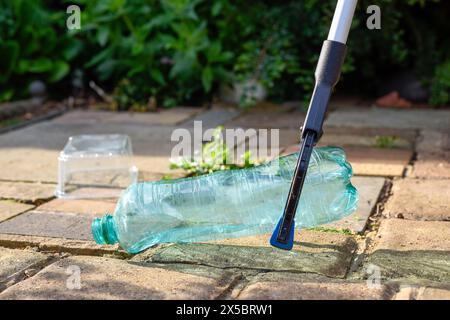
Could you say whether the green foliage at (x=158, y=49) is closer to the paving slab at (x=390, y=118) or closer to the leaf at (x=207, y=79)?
the leaf at (x=207, y=79)

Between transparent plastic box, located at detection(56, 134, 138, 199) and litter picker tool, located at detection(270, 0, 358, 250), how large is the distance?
4.05ft

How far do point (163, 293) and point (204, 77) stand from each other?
11.5ft

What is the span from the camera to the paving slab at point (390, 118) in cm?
469

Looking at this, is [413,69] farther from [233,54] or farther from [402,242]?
[402,242]

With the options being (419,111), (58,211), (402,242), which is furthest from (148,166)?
(419,111)

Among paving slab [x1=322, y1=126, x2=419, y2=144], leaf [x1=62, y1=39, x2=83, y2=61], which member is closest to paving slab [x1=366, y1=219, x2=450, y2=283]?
paving slab [x1=322, y1=126, x2=419, y2=144]

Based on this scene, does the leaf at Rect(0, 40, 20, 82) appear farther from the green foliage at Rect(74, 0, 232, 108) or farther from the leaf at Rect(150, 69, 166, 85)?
the leaf at Rect(150, 69, 166, 85)

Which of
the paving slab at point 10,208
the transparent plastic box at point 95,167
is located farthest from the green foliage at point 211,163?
the paving slab at point 10,208

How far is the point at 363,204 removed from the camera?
2.98 m

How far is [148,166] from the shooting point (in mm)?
3723

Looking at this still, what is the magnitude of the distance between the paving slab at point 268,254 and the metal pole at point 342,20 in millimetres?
665

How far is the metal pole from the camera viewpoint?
2.13 metres

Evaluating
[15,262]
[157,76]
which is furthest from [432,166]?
[157,76]

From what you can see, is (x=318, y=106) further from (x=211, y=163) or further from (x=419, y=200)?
(x=211, y=163)
